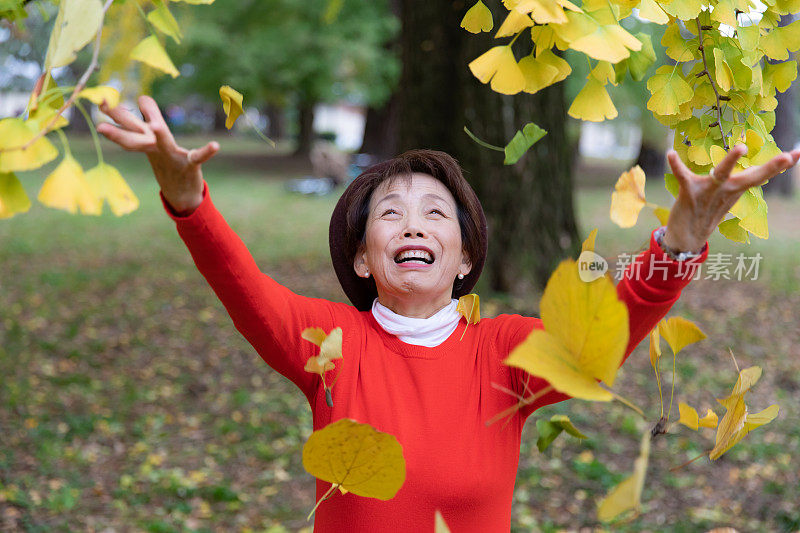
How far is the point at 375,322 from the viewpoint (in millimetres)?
1510

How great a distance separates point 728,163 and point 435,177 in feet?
2.13

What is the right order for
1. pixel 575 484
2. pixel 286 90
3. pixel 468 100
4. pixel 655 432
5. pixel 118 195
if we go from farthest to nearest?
pixel 286 90 < pixel 468 100 < pixel 575 484 < pixel 655 432 < pixel 118 195

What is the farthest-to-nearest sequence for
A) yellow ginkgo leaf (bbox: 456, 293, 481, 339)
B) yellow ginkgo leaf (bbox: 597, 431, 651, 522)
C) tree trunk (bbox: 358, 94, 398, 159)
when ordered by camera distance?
1. tree trunk (bbox: 358, 94, 398, 159)
2. yellow ginkgo leaf (bbox: 456, 293, 481, 339)
3. yellow ginkgo leaf (bbox: 597, 431, 651, 522)

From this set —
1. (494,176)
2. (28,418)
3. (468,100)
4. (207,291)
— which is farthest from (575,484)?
(207,291)

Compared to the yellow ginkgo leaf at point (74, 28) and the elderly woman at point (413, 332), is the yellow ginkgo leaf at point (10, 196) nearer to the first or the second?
the yellow ginkgo leaf at point (74, 28)

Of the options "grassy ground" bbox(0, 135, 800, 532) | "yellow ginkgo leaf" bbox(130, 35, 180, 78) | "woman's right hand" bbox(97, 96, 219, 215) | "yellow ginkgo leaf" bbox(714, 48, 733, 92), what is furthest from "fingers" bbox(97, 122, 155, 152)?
"grassy ground" bbox(0, 135, 800, 532)

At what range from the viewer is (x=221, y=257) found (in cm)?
122

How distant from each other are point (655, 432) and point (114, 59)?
189 inches

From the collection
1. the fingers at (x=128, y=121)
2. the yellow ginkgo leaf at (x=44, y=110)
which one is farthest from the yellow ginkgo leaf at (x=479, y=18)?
the yellow ginkgo leaf at (x=44, y=110)

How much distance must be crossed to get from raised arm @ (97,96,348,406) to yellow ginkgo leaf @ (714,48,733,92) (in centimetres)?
83

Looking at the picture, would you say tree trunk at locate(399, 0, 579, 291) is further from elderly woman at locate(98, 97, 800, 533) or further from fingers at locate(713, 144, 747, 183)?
fingers at locate(713, 144, 747, 183)

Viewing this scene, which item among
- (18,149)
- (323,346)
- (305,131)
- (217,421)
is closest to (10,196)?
(18,149)

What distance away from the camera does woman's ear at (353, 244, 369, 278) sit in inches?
61.9

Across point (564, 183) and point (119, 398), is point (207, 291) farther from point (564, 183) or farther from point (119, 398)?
point (564, 183)
